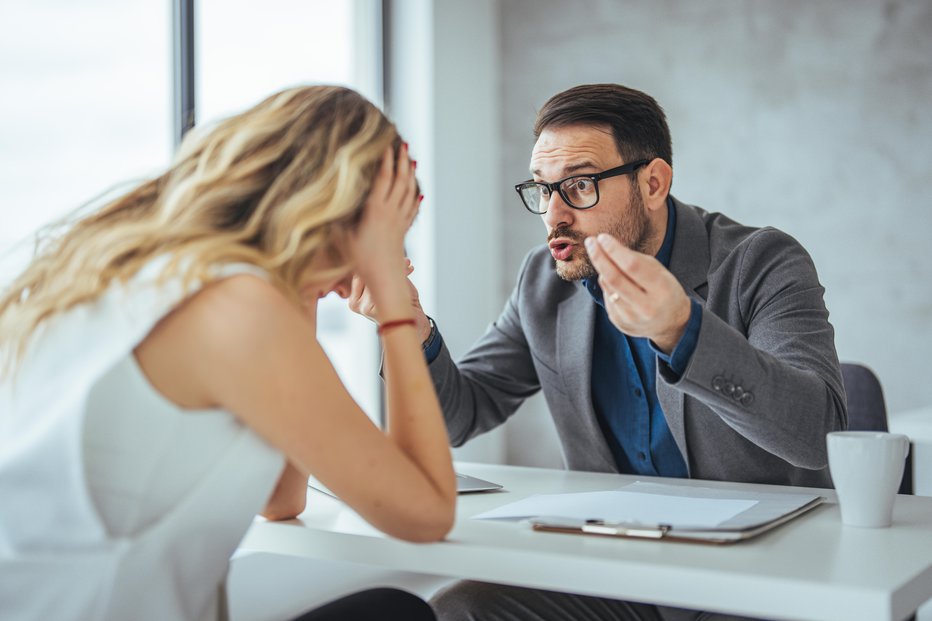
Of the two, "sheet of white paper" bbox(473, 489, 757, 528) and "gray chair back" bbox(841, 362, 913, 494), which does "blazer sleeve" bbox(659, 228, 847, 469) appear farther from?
"gray chair back" bbox(841, 362, 913, 494)

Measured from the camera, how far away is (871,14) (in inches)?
126

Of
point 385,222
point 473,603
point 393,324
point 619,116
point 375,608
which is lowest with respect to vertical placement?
point 473,603

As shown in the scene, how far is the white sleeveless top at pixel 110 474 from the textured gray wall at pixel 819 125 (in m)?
2.78

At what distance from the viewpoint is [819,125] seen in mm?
3322

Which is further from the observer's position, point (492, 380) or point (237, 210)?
point (492, 380)

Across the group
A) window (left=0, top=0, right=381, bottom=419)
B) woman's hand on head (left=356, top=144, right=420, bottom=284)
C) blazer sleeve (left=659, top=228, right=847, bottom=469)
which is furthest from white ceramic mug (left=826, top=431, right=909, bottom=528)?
window (left=0, top=0, right=381, bottom=419)

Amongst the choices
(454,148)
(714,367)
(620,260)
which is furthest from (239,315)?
(454,148)

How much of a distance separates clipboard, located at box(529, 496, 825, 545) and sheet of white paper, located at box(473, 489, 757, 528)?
0.04 ft

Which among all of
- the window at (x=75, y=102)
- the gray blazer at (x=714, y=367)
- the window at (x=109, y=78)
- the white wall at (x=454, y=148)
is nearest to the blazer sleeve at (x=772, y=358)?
the gray blazer at (x=714, y=367)

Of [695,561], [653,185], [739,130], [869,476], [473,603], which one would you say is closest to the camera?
[695,561]

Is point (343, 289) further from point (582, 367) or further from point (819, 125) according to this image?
point (819, 125)

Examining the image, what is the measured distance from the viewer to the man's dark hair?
175 centimetres

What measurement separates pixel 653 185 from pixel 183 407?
42.6 inches

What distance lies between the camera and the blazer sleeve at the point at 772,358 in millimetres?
1234
